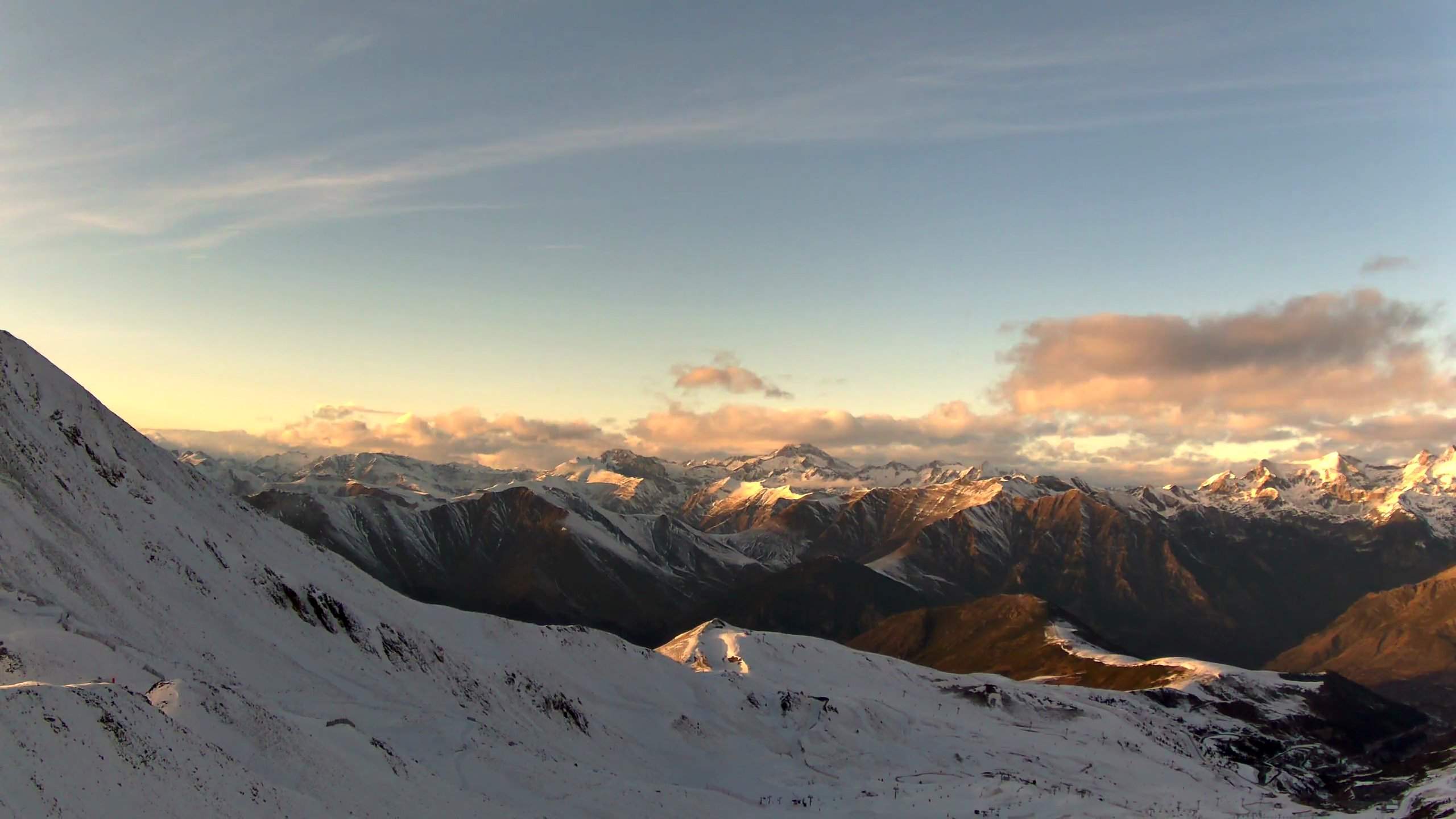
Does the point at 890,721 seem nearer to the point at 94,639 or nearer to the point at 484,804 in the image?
the point at 484,804

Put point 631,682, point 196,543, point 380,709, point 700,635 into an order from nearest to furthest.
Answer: point 380,709
point 196,543
point 631,682
point 700,635

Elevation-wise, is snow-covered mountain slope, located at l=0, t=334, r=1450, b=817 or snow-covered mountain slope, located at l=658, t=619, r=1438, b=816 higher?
snow-covered mountain slope, located at l=0, t=334, r=1450, b=817

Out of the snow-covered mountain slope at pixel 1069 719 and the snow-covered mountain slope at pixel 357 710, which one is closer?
the snow-covered mountain slope at pixel 357 710

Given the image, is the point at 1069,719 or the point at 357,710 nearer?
the point at 357,710

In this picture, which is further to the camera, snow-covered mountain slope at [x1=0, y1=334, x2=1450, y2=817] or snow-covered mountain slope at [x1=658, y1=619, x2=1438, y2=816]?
snow-covered mountain slope at [x1=658, y1=619, x2=1438, y2=816]

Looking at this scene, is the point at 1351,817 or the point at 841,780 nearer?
the point at 1351,817

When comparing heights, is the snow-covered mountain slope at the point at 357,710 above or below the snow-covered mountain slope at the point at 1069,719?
above

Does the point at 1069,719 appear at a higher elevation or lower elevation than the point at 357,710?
lower

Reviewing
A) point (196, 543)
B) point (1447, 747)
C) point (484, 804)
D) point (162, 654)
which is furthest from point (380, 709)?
point (1447, 747)
